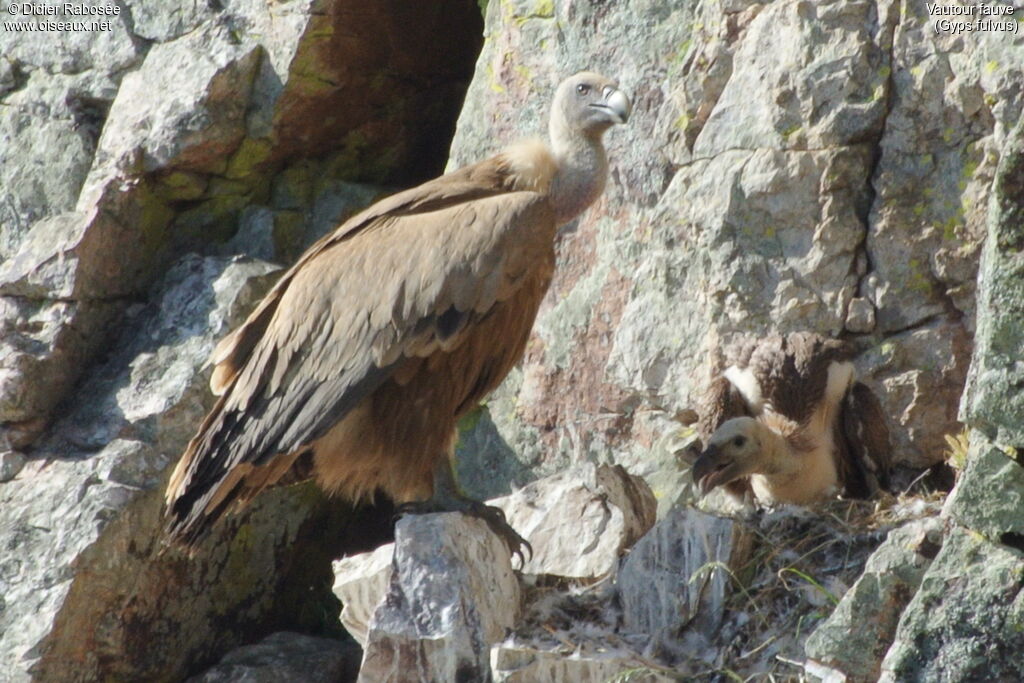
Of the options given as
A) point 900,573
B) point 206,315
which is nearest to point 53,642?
point 206,315

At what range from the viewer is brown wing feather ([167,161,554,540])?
16.9ft

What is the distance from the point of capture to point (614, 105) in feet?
18.2

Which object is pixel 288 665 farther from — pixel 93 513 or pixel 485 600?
pixel 485 600

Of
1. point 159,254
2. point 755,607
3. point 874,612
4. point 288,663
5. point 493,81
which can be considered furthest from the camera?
point 159,254

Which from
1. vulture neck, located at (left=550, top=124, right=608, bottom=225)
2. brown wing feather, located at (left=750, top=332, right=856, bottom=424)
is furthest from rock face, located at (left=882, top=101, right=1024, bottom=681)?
vulture neck, located at (left=550, top=124, right=608, bottom=225)

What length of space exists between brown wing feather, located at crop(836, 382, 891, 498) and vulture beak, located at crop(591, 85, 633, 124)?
1360mm

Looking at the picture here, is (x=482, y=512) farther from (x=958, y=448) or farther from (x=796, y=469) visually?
(x=958, y=448)

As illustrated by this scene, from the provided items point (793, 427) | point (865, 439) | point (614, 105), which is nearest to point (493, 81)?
point (614, 105)

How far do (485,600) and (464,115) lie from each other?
2.94 meters

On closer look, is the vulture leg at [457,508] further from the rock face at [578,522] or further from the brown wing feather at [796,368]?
the brown wing feather at [796,368]

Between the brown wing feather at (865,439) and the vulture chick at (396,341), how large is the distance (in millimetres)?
1260

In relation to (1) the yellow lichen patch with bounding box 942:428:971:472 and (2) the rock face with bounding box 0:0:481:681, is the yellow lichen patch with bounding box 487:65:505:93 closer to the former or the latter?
(2) the rock face with bounding box 0:0:481:681

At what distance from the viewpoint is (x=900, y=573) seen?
13.0 ft

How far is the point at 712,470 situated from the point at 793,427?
1.49 ft
